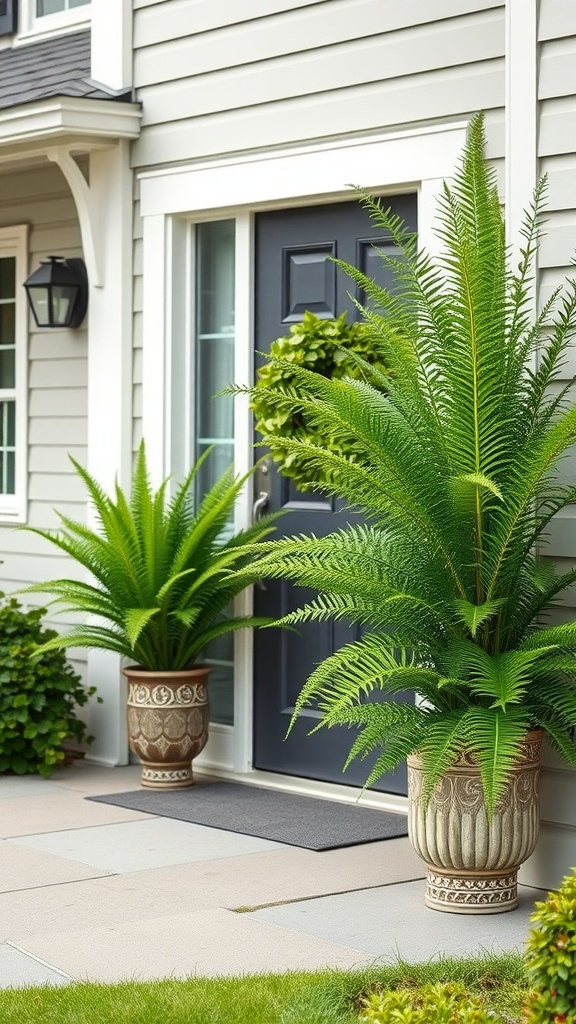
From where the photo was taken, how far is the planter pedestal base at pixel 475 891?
186 inches

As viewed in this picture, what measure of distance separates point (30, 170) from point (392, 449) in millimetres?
4017

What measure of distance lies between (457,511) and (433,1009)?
1.86 m

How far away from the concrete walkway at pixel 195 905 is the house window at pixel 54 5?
432 cm

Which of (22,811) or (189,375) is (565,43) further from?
(22,811)

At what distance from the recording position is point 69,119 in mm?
6766

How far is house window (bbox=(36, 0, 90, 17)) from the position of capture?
8153mm

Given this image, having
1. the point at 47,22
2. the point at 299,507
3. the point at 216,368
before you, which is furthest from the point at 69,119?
the point at 299,507

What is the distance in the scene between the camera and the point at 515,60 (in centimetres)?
504

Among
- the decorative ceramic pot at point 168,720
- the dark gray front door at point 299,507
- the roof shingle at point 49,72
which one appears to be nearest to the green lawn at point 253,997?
the dark gray front door at point 299,507

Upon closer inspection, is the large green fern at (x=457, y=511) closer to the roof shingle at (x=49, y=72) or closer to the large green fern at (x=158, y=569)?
the large green fern at (x=158, y=569)

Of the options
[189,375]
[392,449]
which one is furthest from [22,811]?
[392,449]

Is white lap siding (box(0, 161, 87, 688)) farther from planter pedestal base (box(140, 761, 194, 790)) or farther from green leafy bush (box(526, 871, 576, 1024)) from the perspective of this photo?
green leafy bush (box(526, 871, 576, 1024))

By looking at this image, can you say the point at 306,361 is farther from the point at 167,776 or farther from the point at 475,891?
the point at 475,891

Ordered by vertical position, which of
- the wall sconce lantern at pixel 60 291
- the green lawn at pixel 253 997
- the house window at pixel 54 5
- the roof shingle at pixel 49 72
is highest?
the house window at pixel 54 5
